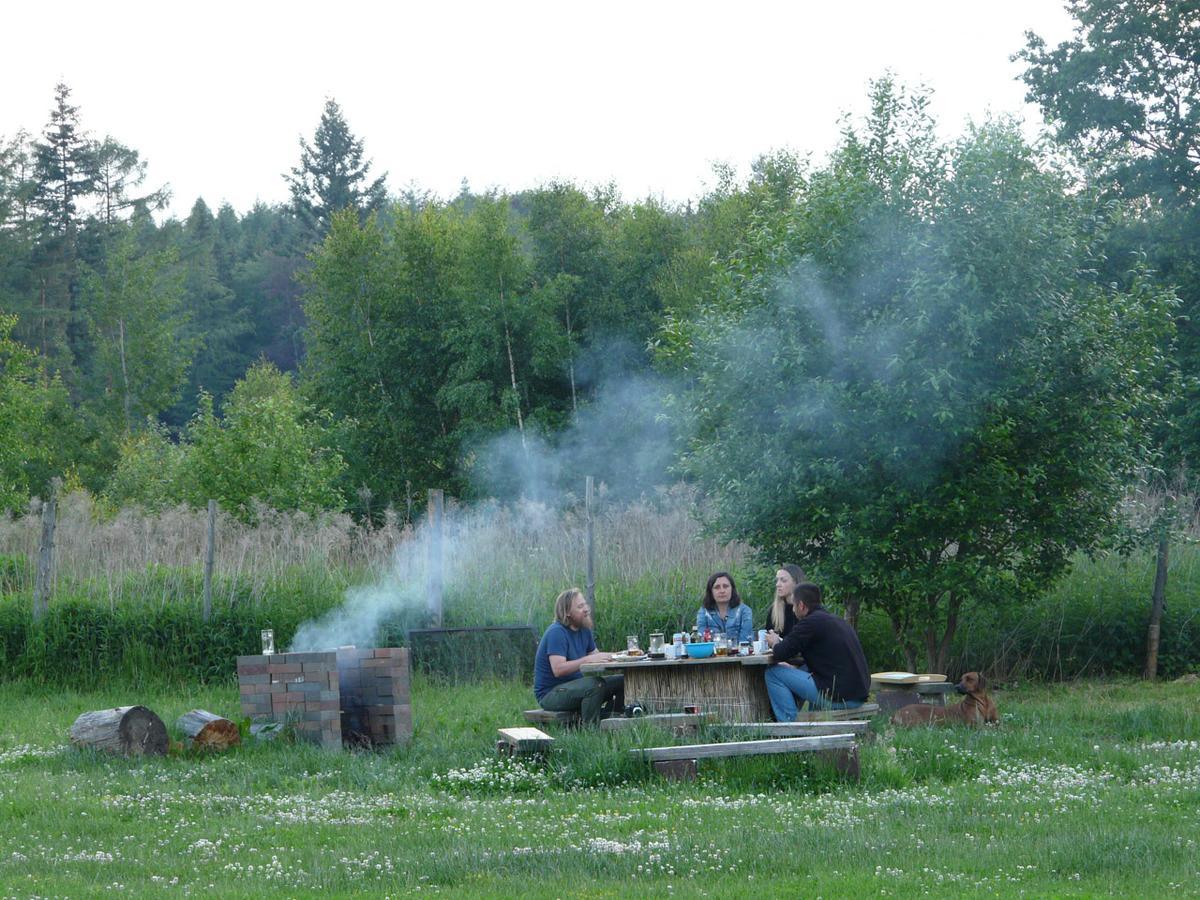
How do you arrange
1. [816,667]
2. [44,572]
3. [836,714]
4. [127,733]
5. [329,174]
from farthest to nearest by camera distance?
[329,174], [44,572], [816,667], [127,733], [836,714]

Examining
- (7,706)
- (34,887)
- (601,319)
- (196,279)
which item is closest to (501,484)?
(601,319)

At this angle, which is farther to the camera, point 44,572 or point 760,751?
point 44,572

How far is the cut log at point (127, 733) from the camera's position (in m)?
10.8

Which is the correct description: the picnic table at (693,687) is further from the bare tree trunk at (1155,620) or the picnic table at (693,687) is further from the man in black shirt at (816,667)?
the bare tree trunk at (1155,620)

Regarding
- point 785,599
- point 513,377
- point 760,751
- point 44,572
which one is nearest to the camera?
point 760,751

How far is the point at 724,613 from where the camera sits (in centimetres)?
1234

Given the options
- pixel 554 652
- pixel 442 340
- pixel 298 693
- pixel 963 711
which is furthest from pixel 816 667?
pixel 442 340

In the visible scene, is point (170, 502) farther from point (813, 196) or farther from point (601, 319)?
point (813, 196)

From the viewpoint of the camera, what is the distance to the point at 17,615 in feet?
53.5

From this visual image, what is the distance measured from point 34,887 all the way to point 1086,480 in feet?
32.9

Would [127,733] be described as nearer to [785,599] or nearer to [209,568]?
[209,568]

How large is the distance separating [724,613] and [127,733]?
5.07 m

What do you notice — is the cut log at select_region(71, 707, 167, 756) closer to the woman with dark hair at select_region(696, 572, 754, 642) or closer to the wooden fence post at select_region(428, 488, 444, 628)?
the woman with dark hair at select_region(696, 572, 754, 642)

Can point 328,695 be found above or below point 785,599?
below
